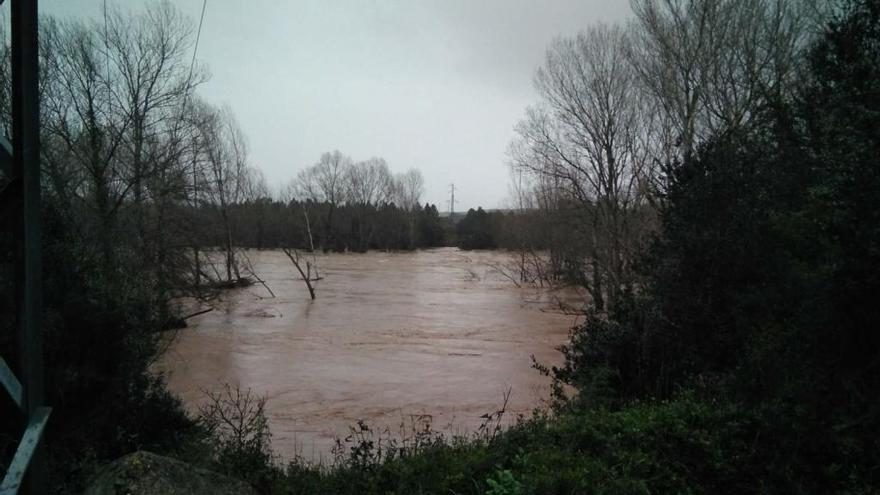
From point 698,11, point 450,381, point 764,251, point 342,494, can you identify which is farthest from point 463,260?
point 342,494

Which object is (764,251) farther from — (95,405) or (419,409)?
(95,405)

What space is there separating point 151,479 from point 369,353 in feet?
50.6

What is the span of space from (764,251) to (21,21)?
844cm

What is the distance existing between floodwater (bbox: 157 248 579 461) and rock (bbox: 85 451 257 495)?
531 centimetres

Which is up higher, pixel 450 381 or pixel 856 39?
pixel 856 39

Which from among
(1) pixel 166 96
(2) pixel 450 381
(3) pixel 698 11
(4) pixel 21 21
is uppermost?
(3) pixel 698 11

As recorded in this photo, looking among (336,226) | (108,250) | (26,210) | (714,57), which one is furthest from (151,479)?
(336,226)

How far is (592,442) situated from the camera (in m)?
4.66

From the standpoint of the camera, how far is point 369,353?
1838 cm

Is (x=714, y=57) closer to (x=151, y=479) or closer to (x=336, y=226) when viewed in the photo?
(x=151, y=479)

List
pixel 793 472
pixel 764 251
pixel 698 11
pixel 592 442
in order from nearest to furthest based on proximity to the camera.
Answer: pixel 793 472 → pixel 592 442 → pixel 764 251 → pixel 698 11

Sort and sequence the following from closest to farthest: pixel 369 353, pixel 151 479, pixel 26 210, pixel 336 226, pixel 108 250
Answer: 1. pixel 26 210
2. pixel 151 479
3. pixel 108 250
4. pixel 369 353
5. pixel 336 226

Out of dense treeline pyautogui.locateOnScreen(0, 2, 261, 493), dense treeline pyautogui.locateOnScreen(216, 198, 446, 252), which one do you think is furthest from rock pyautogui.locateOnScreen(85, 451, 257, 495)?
dense treeline pyautogui.locateOnScreen(216, 198, 446, 252)

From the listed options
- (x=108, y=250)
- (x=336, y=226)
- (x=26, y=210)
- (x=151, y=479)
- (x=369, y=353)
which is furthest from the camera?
(x=336, y=226)
